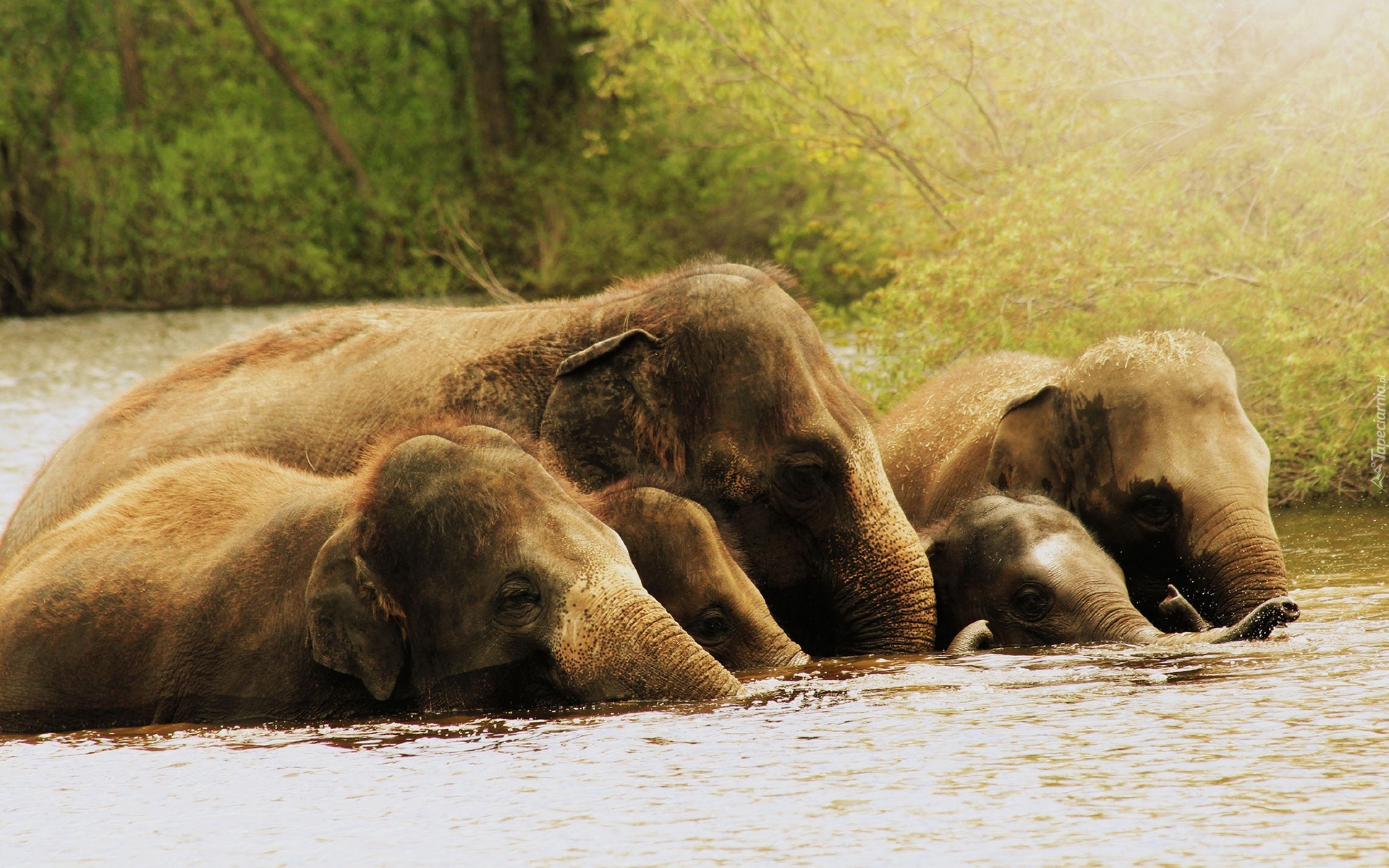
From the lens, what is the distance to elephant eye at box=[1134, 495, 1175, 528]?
6.52 meters

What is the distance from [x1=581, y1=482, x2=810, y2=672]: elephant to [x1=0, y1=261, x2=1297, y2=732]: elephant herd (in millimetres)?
10

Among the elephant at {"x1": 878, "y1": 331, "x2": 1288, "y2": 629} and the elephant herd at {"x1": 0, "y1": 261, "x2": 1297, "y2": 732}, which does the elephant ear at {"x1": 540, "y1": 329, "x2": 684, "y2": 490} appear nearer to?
the elephant herd at {"x1": 0, "y1": 261, "x2": 1297, "y2": 732}

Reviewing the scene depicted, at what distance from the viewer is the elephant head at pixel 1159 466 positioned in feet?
20.6

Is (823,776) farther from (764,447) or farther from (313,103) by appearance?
(313,103)

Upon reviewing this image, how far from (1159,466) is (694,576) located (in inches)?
75.4

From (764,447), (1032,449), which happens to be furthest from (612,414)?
(1032,449)

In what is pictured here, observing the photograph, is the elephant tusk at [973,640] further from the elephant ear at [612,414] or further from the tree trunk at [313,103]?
the tree trunk at [313,103]

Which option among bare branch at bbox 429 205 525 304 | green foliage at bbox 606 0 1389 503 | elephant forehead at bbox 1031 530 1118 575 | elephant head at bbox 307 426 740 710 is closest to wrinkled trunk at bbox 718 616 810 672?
elephant head at bbox 307 426 740 710

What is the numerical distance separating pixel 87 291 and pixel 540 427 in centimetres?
2963

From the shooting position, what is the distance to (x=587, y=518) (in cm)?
505

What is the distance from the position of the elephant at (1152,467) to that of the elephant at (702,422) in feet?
2.93

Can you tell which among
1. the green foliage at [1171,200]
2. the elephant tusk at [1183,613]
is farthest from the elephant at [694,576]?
the green foliage at [1171,200]

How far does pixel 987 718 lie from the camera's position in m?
4.62

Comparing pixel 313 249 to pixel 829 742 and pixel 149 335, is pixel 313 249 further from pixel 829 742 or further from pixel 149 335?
pixel 829 742
